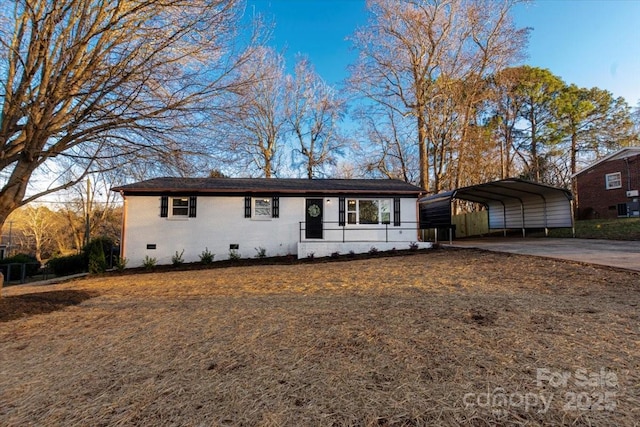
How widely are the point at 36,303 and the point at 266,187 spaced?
9.30 metres

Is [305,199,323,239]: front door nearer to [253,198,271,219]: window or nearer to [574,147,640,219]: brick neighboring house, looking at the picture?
[253,198,271,219]: window

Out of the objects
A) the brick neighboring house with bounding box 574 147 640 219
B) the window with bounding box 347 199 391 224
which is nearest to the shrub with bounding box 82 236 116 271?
the window with bounding box 347 199 391 224

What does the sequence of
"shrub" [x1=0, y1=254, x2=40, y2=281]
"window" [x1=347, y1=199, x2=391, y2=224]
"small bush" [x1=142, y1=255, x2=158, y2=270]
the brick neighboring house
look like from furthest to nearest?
the brick neighboring house → "shrub" [x1=0, y1=254, x2=40, y2=281] → "window" [x1=347, y1=199, x2=391, y2=224] → "small bush" [x1=142, y1=255, x2=158, y2=270]

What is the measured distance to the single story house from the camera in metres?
12.8

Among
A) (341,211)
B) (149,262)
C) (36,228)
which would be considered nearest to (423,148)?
(341,211)

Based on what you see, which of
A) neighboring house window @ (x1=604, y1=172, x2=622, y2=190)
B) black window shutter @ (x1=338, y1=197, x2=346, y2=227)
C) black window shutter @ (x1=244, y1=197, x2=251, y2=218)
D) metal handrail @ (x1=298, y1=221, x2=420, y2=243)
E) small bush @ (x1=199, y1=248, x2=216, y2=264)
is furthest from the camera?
neighboring house window @ (x1=604, y1=172, x2=622, y2=190)

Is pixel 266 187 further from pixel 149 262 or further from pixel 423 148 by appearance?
pixel 423 148

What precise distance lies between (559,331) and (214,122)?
5.52 meters

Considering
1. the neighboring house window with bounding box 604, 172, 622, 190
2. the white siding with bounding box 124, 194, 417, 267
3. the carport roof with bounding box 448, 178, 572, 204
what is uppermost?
the neighboring house window with bounding box 604, 172, 622, 190

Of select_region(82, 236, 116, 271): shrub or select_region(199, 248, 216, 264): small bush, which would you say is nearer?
select_region(82, 236, 116, 271): shrub

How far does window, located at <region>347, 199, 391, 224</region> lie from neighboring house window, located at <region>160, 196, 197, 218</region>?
685cm

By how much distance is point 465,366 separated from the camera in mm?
2598

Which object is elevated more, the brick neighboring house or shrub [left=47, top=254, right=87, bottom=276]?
the brick neighboring house

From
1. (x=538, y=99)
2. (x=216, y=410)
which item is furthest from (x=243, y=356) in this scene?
(x=538, y=99)
